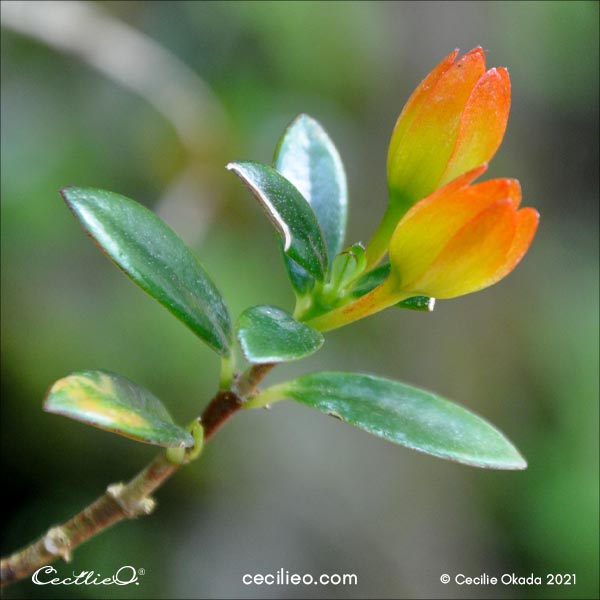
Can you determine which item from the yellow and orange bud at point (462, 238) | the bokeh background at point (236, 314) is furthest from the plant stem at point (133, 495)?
the bokeh background at point (236, 314)

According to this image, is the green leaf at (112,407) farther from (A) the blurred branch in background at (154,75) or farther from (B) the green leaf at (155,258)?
(A) the blurred branch in background at (154,75)

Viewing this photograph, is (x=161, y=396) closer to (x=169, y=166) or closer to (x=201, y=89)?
(x=169, y=166)

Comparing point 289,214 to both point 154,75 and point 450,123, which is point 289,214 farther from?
point 154,75

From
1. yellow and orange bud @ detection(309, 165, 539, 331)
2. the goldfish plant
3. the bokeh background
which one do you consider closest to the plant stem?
the goldfish plant

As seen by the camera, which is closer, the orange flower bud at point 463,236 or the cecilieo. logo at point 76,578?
the orange flower bud at point 463,236

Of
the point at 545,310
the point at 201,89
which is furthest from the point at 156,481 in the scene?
the point at 545,310

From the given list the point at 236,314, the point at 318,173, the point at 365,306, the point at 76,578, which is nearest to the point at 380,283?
the point at 365,306

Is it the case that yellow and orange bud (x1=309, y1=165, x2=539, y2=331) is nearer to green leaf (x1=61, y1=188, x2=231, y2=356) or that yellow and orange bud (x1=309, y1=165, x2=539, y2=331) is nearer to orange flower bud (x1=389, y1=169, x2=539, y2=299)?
orange flower bud (x1=389, y1=169, x2=539, y2=299)
